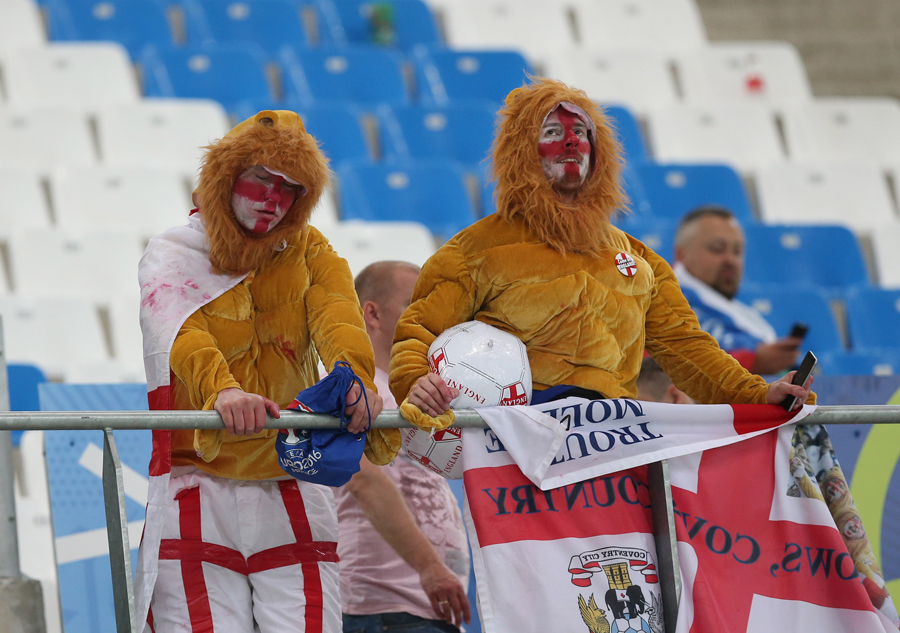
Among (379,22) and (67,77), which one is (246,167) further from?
(379,22)

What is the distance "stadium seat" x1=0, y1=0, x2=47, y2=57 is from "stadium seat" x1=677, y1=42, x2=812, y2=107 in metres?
4.10

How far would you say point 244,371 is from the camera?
102 inches

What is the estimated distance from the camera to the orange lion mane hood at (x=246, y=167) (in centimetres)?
255

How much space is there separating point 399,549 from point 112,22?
4917 mm

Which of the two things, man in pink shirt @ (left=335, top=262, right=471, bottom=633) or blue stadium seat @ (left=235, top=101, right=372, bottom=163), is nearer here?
man in pink shirt @ (left=335, top=262, right=471, bottom=633)

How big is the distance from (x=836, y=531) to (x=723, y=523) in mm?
275

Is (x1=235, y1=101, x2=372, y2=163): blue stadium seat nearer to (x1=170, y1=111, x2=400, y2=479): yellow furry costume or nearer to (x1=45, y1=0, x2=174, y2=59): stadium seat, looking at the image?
(x1=45, y1=0, x2=174, y2=59): stadium seat

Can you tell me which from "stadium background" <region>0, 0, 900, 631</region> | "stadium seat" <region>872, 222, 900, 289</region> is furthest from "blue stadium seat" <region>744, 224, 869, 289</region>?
"stadium seat" <region>872, 222, 900, 289</region>

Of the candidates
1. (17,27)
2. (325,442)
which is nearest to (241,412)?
(325,442)

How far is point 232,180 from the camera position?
→ 2582 mm

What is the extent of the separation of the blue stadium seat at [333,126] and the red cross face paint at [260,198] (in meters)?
3.43

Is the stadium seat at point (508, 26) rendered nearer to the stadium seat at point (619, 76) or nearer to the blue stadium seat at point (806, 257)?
the stadium seat at point (619, 76)

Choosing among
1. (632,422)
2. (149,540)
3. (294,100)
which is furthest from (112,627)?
(294,100)

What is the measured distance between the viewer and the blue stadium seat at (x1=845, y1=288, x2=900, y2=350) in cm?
578
